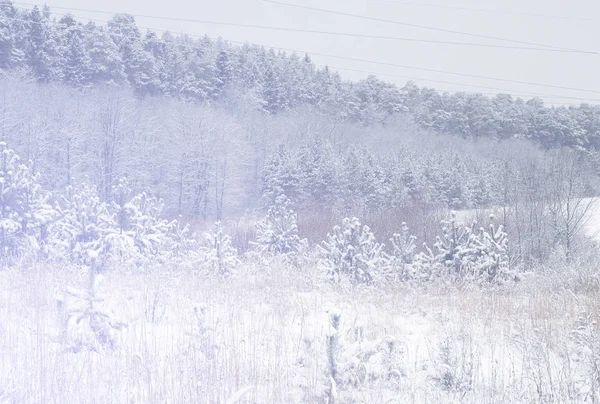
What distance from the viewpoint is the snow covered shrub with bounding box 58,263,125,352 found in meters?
5.20

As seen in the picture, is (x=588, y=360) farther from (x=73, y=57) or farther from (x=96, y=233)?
(x=73, y=57)

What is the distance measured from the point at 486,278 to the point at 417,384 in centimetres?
700

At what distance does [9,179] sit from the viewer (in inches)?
448

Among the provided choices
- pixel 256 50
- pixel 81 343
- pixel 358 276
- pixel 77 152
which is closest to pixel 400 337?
pixel 81 343

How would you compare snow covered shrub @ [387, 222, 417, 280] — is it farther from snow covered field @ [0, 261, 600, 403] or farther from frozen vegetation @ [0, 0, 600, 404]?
snow covered field @ [0, 261, 600, 403]

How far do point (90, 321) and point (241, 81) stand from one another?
60047mm

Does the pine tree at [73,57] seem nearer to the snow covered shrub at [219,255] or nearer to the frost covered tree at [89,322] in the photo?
the snow covered shrub at [219,255]

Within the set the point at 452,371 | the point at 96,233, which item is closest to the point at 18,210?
the point at 96,233

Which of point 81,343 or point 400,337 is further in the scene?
point 400,337

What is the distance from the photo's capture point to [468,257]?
40.9 ft

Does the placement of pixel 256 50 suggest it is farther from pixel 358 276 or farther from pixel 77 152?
pixel 358 276

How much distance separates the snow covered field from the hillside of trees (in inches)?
1698

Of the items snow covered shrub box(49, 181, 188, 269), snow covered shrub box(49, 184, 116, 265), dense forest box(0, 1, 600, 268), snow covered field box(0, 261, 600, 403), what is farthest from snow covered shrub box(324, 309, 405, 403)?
dense forest box(0, 1, 600, 268)

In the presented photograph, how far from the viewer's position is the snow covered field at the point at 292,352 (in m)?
4.55
